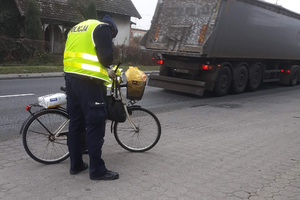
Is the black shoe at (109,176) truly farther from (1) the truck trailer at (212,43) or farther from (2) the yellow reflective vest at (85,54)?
(1) the truck trailer at (212,43)

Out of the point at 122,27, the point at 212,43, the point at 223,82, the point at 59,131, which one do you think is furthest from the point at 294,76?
the point at 122,27

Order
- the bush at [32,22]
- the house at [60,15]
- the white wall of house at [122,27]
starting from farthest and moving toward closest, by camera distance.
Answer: the white wall of house at [122,27], the house at [60,15], the bush at [32,22]

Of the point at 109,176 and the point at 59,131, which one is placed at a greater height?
the point at 59,131

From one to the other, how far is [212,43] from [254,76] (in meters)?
3.59

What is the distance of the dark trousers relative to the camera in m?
3.62

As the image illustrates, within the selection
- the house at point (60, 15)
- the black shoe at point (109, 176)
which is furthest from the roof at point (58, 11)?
the black shoe at point (109, 176)

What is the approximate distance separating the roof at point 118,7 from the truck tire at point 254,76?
2020 centimetres

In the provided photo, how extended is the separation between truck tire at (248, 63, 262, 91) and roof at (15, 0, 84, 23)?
17.7 meters

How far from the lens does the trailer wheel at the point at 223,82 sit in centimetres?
1068

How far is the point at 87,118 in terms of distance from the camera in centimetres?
366

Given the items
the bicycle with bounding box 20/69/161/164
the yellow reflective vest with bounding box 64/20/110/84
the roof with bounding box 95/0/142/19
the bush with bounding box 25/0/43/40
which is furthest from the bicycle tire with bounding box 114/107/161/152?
the roof with bounding box 95/0/142/19

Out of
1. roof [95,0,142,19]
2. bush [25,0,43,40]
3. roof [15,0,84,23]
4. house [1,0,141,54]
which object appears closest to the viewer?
bush [25,0,43,40]

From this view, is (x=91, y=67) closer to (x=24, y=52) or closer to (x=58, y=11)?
(x=24, y=52)

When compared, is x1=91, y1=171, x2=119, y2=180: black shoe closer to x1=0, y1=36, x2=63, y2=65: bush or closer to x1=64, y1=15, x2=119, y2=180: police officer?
x1=64, y1=15, x2=119, y2=180: police officer
